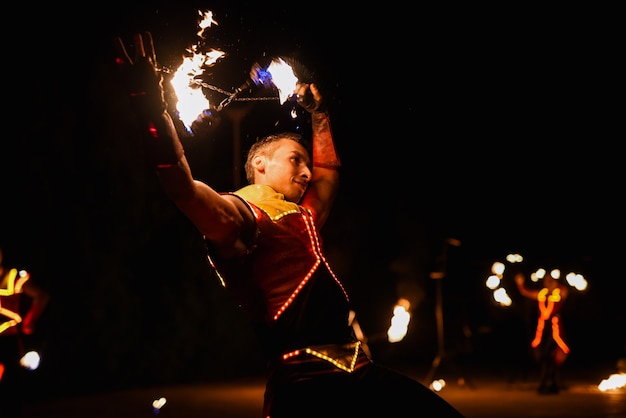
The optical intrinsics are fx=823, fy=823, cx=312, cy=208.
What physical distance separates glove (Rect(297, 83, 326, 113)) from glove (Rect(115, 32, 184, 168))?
1149 mm

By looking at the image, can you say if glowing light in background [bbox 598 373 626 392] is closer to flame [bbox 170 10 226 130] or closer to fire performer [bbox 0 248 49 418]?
fire performer [bbox 0 248 49 418]

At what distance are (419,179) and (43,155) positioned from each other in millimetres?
8868

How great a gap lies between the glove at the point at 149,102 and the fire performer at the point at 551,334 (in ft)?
31.9

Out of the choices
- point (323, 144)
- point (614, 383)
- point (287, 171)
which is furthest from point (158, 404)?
point (287, 171)

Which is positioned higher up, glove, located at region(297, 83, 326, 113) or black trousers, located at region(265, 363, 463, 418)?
glove, located at region(297, 83, 326, 113)

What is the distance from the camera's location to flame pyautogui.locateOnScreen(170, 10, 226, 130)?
3.23 metres

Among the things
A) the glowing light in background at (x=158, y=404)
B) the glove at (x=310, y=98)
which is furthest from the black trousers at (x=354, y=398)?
the glowing light in background at (x=158, y=404)

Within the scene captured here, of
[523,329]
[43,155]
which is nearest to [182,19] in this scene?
[43,155]

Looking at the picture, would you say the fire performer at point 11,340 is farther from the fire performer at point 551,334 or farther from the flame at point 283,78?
the fire performer at point 551,334

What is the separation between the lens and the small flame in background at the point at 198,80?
325cm

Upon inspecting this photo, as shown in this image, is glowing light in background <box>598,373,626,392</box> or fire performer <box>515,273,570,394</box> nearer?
fire performer <box>515,273,570,394</box>

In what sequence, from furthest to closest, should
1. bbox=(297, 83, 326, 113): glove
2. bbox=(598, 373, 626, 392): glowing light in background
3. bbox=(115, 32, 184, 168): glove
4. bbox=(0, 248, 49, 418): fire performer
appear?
bbox=(598, 373, 626, 392): glowing light in background → bbox=(0, 248, 49, 418): fire performer → bbox=(297, 83, 326, 113): glove → bbox=(115, 32, 184, 168): glove

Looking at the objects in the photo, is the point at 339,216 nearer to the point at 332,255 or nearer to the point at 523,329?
the point at 332,255

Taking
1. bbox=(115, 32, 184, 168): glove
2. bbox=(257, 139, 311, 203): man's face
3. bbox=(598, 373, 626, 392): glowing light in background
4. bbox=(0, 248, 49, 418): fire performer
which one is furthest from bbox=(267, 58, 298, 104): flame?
bbox=(598, 373, 626, 392): glowing light in background
